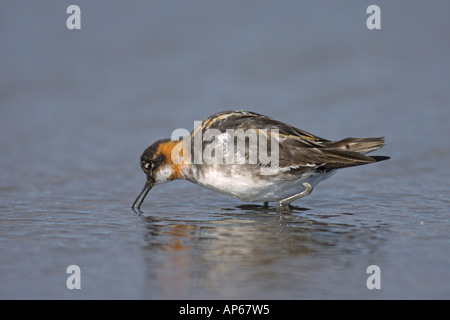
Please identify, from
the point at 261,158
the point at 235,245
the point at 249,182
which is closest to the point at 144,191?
the point at 249,182

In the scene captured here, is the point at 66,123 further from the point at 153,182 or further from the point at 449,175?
the point at 449,175

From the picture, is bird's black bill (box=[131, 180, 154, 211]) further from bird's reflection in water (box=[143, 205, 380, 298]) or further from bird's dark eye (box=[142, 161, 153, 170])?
bird's reflection in water (box=[143, 205, 380, 298])

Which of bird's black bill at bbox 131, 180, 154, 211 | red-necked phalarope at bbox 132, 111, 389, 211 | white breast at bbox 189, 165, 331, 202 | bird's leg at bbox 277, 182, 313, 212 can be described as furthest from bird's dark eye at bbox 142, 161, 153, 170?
bird's leg at bbox 277, 182, 313, 212

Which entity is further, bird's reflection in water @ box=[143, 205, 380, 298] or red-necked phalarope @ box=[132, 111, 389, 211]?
red-necked phalarope @ box=[132, 111, 389, 211]

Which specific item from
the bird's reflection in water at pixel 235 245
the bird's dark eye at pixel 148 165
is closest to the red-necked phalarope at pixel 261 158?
the bird's reflection in water at pixel 235 245

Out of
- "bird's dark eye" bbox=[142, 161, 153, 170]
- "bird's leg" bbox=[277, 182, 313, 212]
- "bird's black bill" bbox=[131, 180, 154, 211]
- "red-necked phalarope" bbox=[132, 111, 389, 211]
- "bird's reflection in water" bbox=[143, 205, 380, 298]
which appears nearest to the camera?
"bird's reflection in water" bbox=[143, 205, 380, 298]

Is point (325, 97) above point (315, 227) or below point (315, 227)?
above

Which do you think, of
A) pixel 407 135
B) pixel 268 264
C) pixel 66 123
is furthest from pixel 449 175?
pixel 66 123

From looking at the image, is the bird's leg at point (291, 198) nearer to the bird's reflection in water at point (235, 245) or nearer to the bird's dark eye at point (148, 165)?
the bird's reflection in water at point (235, 245)
